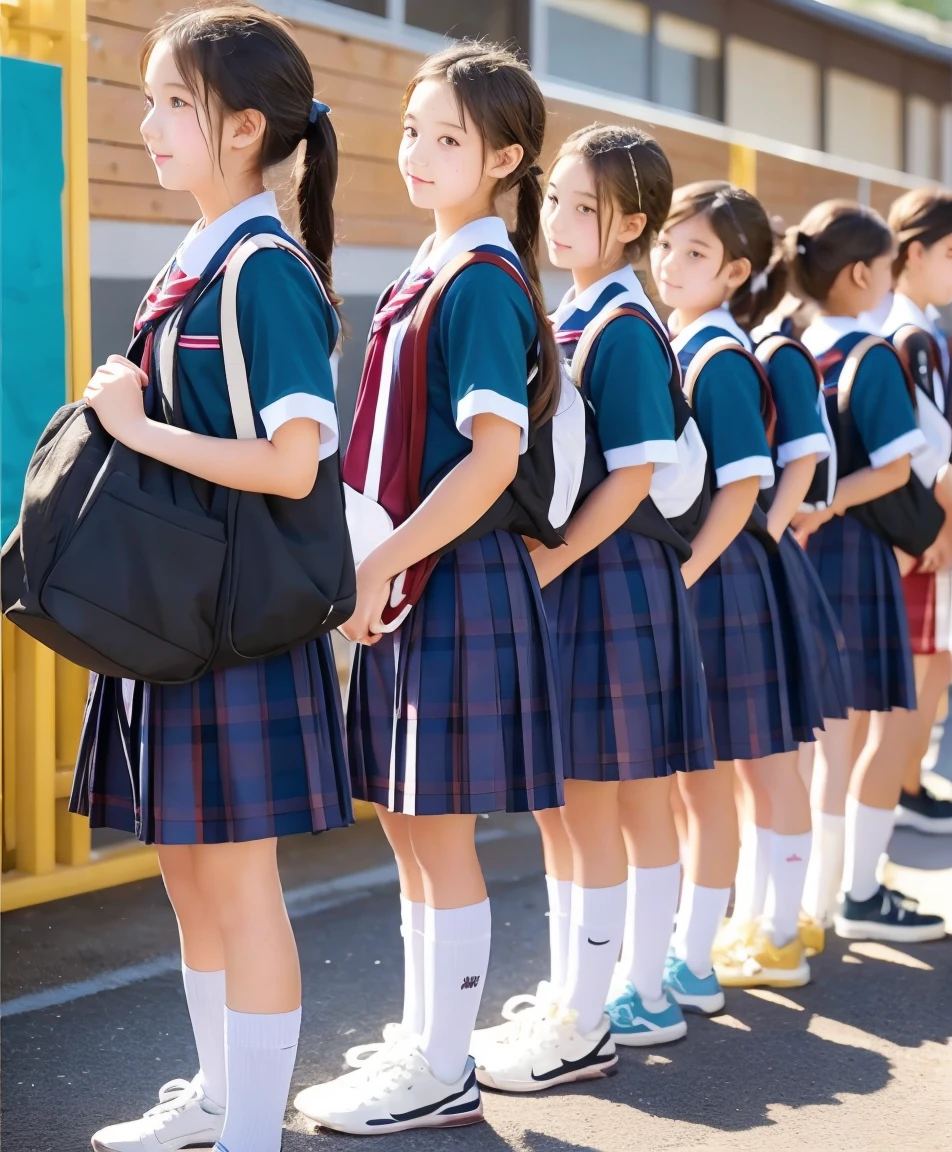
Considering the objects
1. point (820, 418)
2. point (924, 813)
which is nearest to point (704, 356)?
point (820, 418)

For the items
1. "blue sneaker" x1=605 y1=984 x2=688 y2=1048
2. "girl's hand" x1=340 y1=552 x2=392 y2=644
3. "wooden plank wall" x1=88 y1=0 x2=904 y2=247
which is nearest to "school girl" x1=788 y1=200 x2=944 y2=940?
"blue sneaker" x1=605 y1=984 x2=688 y2=1048

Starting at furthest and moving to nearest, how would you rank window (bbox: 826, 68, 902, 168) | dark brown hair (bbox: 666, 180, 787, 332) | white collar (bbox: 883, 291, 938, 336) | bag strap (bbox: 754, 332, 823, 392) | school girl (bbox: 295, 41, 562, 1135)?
1. window (bbox: 826, 68, 902, 168)
2. white collar (bbox: 883, 291, 938, 336)
3. bag strap (bbox: 754, 332, 823, 392)
4. dark brown hair (bbox: 666, 180, 787, 332)
5. school girl (bbox: 295, 41, 562, 1135)

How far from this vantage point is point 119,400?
Answer: 1.92m

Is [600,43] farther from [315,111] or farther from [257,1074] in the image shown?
[257,1074]

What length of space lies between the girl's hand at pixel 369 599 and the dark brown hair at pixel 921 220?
7.41ft

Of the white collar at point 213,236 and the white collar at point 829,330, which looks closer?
the white collar at point 213,236

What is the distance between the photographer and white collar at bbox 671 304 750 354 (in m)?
2.98

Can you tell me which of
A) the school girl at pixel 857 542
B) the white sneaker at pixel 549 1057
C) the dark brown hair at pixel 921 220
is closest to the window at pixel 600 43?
the dark brown hair at pixel 921 220

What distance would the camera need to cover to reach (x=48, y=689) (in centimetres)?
343

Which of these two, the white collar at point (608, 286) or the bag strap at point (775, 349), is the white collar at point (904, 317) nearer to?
the bag strap at point (775, 349)

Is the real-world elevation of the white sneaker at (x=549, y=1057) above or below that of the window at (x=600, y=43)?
below

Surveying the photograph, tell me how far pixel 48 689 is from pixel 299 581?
1741mm

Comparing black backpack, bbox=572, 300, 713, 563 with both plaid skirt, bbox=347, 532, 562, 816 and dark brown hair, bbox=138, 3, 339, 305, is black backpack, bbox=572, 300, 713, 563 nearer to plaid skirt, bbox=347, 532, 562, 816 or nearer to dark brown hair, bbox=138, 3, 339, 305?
plaid skirt, bbox=347, 532, 562, 816

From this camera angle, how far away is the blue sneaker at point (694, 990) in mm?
3018
